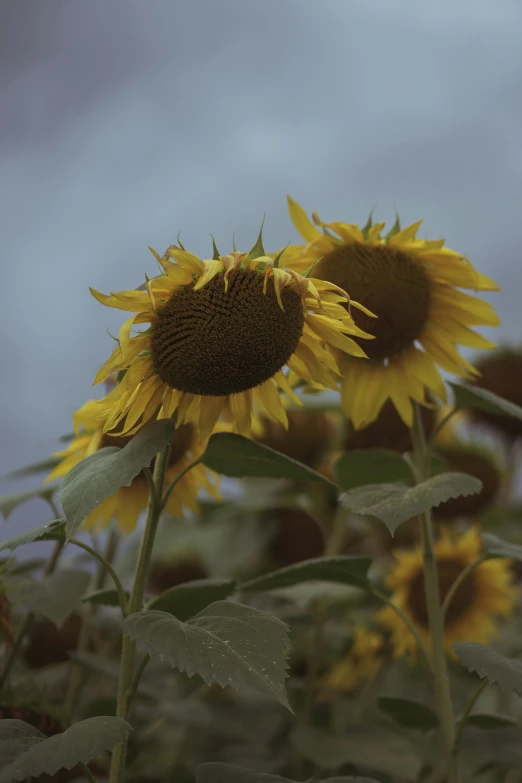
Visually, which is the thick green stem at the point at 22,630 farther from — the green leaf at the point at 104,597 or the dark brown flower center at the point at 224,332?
the dark brown flower center at the point at 224,332

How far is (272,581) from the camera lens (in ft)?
2.84

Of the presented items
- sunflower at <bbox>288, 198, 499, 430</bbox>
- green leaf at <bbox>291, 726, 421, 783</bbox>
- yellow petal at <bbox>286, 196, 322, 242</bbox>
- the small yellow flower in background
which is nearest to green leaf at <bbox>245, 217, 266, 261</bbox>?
sunflower at <bbox>288, 198, 499, 430</bbox>

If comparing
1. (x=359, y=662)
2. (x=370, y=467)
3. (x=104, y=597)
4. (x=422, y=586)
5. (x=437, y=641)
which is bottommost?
(x=359, y=662)

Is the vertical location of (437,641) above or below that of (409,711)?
above

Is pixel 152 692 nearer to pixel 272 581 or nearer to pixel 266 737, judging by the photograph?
pixel 266 737

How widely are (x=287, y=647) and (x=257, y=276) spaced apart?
281 mm

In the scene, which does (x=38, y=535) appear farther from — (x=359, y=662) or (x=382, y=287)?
(x=359, y=662)

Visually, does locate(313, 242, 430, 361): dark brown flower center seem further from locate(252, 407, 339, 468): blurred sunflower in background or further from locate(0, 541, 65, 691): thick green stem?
locate(252, 407, 339, 468): blurred sunflower in background

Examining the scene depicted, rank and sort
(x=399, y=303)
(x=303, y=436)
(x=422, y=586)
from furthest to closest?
(x=303, y=436), (x=422, y=586), (x=399, y=303)

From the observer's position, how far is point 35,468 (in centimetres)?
102

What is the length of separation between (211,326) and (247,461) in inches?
6.4

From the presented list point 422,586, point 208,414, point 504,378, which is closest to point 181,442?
point 208,414

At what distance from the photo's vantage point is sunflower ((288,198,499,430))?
2.91ft

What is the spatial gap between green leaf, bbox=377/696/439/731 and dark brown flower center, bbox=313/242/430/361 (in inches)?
14.8
